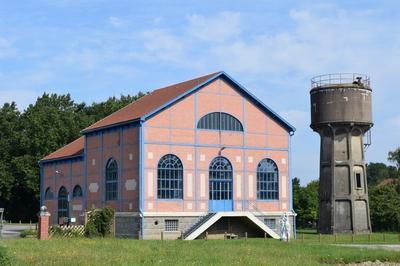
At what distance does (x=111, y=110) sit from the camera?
276 ft

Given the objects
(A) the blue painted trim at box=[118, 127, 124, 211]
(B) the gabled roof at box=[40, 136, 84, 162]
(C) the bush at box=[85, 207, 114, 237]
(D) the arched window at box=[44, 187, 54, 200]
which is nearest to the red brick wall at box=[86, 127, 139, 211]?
(A) the blue painted trim at box=[118, 127, 124, 211]

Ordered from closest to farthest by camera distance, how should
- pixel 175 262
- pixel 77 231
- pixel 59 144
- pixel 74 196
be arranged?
pixel 175 262, pixel 77 231, pixel 74 196, pixel 59 144

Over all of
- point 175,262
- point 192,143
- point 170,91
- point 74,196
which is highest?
point 170,91

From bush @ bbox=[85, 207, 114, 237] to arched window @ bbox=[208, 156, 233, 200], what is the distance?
727 centimetres

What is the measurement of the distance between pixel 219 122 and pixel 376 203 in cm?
2922

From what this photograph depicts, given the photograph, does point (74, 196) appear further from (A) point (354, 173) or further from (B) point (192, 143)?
(A) point (354, 173)

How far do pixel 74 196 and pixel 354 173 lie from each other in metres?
24.6

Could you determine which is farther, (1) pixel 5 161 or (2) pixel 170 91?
(1) pixel 5 161

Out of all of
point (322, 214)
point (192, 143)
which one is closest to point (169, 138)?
point (192, 143)

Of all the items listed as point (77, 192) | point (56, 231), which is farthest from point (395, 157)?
point (56, 231)

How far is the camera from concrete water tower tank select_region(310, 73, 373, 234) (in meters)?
61.1

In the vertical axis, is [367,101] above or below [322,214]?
above

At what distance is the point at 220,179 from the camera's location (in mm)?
49562

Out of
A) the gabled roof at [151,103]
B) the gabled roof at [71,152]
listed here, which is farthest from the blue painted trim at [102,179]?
the gabled roof at [71,152]
